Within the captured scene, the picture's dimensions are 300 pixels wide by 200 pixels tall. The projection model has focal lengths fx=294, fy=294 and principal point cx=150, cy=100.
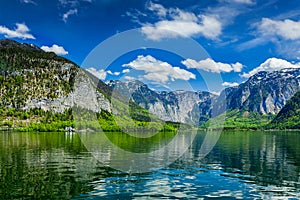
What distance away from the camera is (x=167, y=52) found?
52.7 meters

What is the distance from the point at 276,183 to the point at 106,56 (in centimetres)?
3141

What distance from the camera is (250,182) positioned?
3903cm

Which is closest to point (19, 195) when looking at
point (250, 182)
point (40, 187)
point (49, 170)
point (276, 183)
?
point (40, 187)

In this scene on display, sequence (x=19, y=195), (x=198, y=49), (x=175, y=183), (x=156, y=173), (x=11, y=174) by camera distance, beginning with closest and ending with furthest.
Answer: (x=19, y=195) → (x=175, y=183) → (x=11, y=174) → (x=156, y=173) → (x=198, y=49)

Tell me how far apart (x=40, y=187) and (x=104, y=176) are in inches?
379

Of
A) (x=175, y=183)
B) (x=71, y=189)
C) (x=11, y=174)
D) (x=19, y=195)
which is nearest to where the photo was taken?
(x=19, y=195)

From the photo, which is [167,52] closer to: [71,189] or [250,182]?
[250,182]

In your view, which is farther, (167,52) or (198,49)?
(167,52)

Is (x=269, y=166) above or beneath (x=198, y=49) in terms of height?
beneath

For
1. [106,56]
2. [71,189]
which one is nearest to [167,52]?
[106,56]

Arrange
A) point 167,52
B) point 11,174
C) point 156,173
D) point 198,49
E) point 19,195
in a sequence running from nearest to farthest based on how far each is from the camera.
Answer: point 19,195 → point 11,174 → point 156,173 → point 198,49 → point 167,52

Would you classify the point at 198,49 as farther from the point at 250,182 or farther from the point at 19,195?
the point at 19,195

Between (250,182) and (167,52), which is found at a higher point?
(167,52)

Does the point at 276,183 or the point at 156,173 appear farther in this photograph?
the point at 156,173
